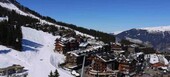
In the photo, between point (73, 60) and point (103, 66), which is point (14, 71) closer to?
point (73, 60)

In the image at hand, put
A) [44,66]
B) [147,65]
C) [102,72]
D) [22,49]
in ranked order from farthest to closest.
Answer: [147,65]
[22,49]
[102,72]
[44,66]

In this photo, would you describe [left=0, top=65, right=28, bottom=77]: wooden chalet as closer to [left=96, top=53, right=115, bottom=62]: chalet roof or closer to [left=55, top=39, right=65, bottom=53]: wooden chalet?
[left=96, top=53, right=115, bottom=62]: chalet roof

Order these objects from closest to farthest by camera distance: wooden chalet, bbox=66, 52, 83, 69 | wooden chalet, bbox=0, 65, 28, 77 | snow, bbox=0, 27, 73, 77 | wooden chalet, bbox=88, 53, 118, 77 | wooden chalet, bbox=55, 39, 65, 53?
1. wooden chalet, bbox=0, 65, 28, 77
2. snow, bbox=0, 27, 73, 77
3. wooden chalet, bbox=88, 53, 118, 77
4. wooden chalet, bbox=66, 52, 83, 69
5. wooden chalet, bbox=55, 39, 65, 53

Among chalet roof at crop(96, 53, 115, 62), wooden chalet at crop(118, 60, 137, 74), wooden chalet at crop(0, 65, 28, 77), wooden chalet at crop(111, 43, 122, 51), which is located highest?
wooden chalet at crop(111, 43, 122, 51)

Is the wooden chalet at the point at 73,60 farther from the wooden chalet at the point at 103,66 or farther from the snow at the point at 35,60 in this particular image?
the wooden chalet at the point at 103,66

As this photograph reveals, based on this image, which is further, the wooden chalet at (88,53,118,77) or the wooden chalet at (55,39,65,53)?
the wooden chalet at (55,39,65,53)

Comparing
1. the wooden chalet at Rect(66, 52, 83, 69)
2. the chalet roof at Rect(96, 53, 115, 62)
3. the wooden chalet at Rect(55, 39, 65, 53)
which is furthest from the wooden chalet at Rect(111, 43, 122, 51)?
the wooden chalet at Rect(66, 52, 83, 69)

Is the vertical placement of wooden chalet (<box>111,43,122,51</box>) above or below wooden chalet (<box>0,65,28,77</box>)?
above

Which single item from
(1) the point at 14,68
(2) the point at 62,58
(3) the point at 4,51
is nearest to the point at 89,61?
(2) the point at 62,58

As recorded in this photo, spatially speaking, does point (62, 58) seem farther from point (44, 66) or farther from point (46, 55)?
point (44, 66)

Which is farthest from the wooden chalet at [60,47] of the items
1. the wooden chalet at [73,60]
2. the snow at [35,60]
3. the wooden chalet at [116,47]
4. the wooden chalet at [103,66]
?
the wooden chalet at [116,47]

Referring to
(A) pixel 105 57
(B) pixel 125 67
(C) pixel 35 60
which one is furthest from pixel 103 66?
(C) pixel 35 60
